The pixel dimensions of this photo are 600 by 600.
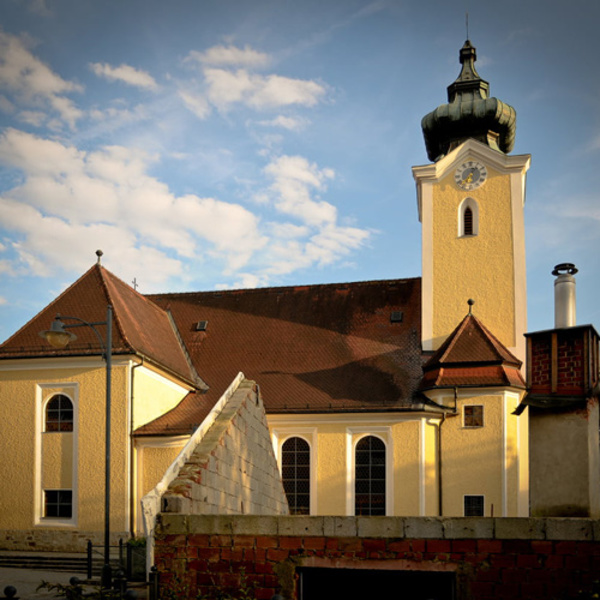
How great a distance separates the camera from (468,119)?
28016 millimetres

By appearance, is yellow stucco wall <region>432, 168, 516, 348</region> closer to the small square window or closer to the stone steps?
the small square window

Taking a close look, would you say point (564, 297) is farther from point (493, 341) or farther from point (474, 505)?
point (493, 341)

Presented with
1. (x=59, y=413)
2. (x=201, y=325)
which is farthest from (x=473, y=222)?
(x=59, y=413)

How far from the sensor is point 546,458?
25.8ft

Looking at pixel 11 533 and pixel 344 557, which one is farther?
pixel 11 533

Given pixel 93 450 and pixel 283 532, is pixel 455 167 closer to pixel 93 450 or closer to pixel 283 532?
pixel 93 450

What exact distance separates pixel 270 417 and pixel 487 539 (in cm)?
1756

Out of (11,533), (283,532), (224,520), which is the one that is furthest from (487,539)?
(11,533)

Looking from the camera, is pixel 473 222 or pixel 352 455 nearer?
pixel 352 455

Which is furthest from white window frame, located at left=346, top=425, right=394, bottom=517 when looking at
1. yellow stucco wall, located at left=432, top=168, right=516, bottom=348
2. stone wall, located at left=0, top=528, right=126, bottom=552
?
stone wall, located at left=0, top=528, right=126, bottom=552

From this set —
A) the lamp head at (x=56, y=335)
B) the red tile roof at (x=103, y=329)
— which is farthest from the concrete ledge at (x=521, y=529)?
the red tile roof at (x=103, y=329)

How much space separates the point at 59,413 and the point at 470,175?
15985mm

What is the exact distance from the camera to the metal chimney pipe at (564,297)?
28.0 feet

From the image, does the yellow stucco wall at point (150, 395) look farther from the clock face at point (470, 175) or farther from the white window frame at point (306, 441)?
the clock face at point (470, 175)
